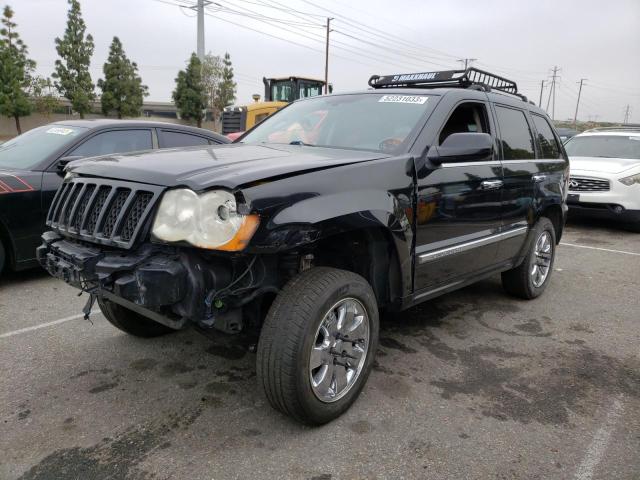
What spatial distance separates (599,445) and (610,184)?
7.14 meters

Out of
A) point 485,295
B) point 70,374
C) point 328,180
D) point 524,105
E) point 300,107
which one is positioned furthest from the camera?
point 485,295

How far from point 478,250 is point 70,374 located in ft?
9.52

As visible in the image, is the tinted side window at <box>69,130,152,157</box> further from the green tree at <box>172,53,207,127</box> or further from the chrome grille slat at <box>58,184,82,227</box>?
the green tree at <box>172,53,207,127</box>

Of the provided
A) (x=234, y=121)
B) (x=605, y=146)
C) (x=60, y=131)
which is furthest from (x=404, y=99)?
(x=234, y=121)

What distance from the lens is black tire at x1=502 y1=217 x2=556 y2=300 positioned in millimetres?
4613

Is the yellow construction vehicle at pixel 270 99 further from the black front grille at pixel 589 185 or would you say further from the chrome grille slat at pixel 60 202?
the chrome grille slat at pixel 60 202

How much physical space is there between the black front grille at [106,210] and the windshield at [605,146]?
9.53m

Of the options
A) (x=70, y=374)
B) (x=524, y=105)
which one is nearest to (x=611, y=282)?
(x=524, y=105)

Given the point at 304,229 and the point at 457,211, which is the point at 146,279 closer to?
the point at 304,229

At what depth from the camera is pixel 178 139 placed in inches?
235

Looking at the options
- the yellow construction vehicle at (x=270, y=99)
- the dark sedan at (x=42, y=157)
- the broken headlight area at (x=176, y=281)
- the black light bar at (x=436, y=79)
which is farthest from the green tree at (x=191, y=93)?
the broken headlight area at (x=176, y=281)

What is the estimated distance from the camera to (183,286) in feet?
7.51

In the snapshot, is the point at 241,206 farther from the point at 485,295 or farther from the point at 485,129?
the point at 485,295

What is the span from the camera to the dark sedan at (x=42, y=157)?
184 inches
